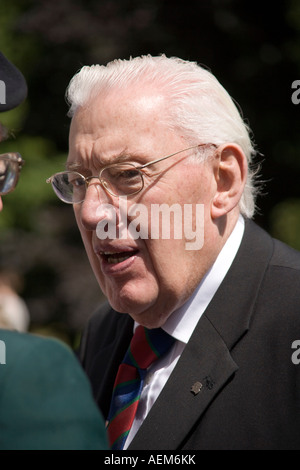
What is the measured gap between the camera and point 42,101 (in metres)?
9.12

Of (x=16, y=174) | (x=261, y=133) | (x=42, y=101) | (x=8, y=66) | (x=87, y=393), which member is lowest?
(x=42, y=101)

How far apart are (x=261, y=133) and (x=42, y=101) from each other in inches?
126

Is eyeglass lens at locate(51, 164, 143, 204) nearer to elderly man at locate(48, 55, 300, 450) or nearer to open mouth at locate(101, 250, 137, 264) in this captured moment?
elderly man at locate(48, 55, 300, 450)

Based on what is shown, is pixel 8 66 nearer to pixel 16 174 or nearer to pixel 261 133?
pixel 16 174

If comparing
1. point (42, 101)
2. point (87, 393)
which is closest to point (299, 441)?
point (87, 393)

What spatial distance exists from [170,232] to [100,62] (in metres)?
5.81

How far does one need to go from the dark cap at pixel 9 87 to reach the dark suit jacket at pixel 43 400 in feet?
2.78

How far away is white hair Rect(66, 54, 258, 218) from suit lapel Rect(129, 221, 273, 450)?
1.14 feet

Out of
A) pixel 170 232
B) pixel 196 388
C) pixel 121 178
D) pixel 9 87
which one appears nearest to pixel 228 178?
pixel 170 232

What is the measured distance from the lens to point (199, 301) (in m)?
2.64

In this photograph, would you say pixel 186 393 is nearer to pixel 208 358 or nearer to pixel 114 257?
pixel 208 358

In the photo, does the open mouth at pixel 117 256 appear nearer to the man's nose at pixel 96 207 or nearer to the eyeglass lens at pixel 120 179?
the man's nose at pixel 96 207

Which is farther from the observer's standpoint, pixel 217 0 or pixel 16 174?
pixel 217 0
